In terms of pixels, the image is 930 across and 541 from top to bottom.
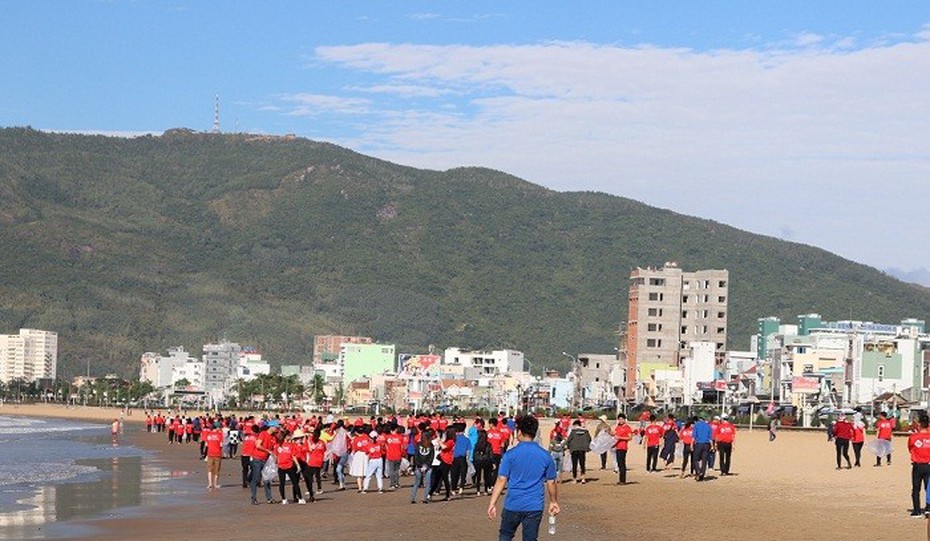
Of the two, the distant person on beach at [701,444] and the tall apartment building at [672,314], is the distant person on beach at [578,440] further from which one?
the tall apartment building at [672,314]

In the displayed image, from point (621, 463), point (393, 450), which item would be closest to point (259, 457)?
point (393, 450)

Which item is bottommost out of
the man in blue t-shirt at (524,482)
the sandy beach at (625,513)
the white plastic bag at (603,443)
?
the sandy beach at (625,513)

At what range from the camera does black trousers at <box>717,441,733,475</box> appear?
39.5 metres

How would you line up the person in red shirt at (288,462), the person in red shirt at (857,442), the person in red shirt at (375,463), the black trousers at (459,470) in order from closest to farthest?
the person in red shirt at (288,462)
the black trousers at (459,470)
the person in red shirt at (375,463)
the person in red shirt at (857,442)

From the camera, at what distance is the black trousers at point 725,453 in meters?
39.5

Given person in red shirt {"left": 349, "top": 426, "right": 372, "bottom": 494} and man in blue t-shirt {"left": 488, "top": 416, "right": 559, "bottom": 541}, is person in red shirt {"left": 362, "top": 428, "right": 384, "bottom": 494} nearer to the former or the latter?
person in red shirt {"left": 349, "top": 426, "right": 372, "bottom": 494}

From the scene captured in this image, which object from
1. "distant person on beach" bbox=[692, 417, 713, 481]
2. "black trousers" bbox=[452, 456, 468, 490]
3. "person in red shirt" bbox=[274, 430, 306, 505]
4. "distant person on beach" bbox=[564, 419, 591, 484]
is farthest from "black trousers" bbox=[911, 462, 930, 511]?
"person in red shirt" bbox=[274, 430, 306, 505]

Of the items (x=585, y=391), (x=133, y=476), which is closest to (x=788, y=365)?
(x=585, y=391)

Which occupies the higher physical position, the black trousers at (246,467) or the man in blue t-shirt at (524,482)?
the man in blue t-shirt at (524,482)

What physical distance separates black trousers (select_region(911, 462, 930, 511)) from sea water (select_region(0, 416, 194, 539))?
13.6m

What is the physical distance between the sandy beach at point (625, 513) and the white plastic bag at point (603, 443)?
0.95 m

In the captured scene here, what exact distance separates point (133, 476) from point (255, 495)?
14.4 m

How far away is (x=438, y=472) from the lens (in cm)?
3170

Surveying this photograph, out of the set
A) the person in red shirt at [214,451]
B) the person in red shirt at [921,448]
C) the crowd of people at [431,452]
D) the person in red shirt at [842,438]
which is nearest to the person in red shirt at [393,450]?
the crowd of people at [431,452]
